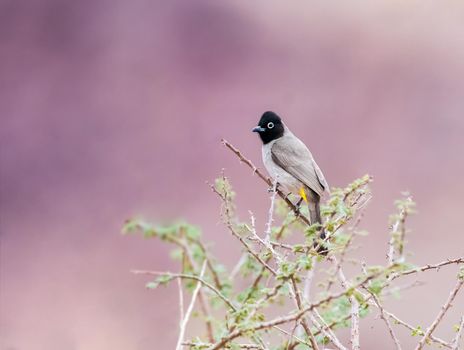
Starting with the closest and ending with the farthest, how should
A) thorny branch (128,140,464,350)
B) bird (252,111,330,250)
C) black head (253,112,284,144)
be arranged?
thorny branch (128,140,464,350), bird (252,111,330,250), black head (253,112,284,144)

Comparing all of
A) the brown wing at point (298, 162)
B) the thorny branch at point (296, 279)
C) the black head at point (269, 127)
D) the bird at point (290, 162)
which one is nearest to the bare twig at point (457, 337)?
the thorny branch at point (296, 279)

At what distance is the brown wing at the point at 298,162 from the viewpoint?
323 centimetres

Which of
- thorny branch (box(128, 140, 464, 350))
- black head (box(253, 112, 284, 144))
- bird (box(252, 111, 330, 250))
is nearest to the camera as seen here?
thorny branch (box(128, 140, 464, 350))

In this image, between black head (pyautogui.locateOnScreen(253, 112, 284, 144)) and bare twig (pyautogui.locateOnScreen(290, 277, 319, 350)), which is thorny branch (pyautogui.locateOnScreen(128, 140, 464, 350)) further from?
black head (pyautogui.locateOnScreen(253, 112, 284, 144))

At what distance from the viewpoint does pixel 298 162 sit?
3451mm

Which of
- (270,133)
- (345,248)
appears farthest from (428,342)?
(270,133)

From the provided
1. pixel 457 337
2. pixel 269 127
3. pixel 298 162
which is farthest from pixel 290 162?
pixel 457 337

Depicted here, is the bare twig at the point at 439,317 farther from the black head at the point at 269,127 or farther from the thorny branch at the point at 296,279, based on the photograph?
the black head at the point at 269,127

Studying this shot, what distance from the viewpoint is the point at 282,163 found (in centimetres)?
352

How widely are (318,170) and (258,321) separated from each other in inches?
78.3

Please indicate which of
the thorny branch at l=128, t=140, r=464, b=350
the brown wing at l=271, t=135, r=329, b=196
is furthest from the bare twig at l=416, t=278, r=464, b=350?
the brown wing at l=271, t=135, r=329, b=196

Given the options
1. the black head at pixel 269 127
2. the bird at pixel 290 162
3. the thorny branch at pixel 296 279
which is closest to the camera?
the thorny branch at pixel 296 279

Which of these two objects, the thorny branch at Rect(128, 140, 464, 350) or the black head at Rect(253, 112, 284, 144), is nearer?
the thorny branch at Rect(128, 140, 464, 350)

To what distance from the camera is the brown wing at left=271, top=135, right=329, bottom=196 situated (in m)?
3.23
